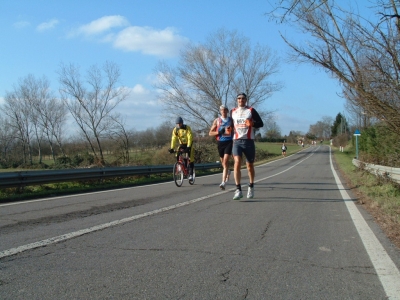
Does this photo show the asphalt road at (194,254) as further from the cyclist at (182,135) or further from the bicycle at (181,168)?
the cyclist at (182,135)

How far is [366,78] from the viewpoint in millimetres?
8461

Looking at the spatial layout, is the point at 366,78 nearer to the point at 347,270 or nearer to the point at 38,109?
the point at 347,270

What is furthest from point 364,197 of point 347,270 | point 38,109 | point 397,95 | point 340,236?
point 38,109

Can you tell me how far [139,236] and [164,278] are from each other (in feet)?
4.67

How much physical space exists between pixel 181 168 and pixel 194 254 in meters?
7.14

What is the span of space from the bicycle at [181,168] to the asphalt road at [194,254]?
4.13 m

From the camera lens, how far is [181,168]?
36.0 ft

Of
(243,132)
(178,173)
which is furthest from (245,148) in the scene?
(178,173)

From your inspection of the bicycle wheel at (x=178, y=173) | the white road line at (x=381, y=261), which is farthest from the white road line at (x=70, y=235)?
the bicycle wheel at (x=178, y=173)

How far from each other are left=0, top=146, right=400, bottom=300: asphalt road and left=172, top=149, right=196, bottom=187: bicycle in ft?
13.6

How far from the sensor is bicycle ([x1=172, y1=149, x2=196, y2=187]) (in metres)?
10.7

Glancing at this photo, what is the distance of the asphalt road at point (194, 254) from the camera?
9.78 ft

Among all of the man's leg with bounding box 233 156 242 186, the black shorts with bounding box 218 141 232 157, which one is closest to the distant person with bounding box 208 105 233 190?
the black shorts with bounding box 218 141 232 157

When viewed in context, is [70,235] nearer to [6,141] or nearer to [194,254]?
[194,254]
